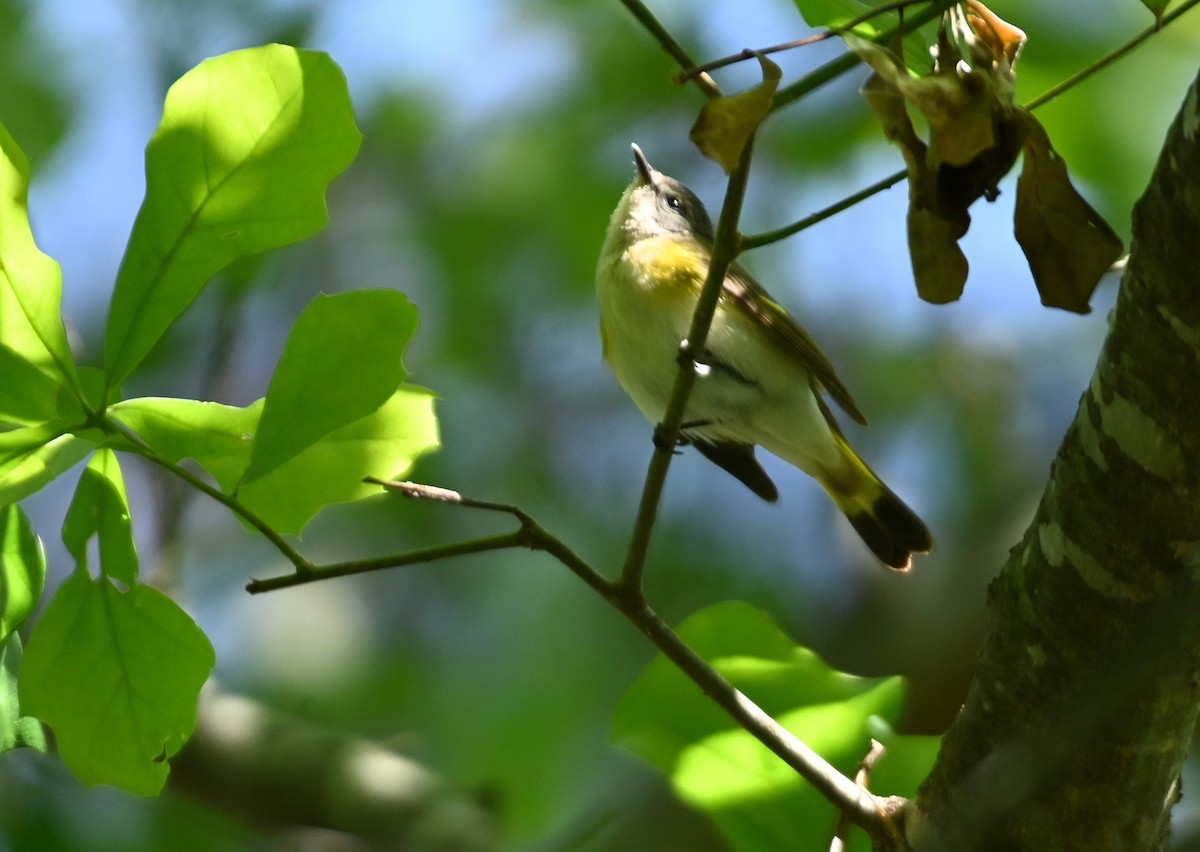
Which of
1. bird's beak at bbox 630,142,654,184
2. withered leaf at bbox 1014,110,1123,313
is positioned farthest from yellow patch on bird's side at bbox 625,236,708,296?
withered leaf at bbox 1014,110,1123,313

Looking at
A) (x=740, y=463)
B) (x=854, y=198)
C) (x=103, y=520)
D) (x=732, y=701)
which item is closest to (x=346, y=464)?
(x=103, y=520)

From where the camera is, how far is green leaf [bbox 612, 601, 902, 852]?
152 centimetres

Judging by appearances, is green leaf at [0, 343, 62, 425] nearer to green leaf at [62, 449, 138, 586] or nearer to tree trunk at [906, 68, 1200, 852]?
green leaf at [62, 449, 138, 586]

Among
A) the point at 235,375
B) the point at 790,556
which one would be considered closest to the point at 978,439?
the point at 790,556

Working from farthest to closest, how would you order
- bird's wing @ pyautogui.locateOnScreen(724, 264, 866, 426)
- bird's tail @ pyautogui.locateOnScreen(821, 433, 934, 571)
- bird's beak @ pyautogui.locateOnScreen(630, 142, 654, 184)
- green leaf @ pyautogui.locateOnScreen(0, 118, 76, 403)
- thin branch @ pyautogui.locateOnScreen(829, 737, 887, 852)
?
1. bird's beak @ pyautogui.locateOnScreen(630, 142, 654, 184)
2. bird's tail @ pyautogui.locateOnScreen(821, 433, 934, 571)
3. bird's wing @ pyautogui.locateOnScreen(724, 264, 866, 426)
4. thin branch @ pyautogui.locateOnScreen(829, 737, 887, 852)
5. green leaf @ pyautogui.locateOnScreen(0, 118, 76, 403)

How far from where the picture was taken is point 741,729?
153cm

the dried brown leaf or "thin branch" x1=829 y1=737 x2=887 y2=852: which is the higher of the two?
the dried brown leaf

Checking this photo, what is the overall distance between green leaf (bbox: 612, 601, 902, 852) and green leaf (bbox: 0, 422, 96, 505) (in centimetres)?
74

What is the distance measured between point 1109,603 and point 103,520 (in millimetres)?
1009

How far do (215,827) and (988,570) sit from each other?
2115mm

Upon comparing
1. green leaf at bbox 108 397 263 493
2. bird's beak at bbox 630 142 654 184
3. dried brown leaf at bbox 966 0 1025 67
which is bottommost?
green leaf at bbox 108 397 263 493

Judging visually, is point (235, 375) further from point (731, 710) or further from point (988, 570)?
point (731, 710)

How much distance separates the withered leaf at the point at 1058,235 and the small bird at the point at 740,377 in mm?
1241

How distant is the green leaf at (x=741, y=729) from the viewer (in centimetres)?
152
